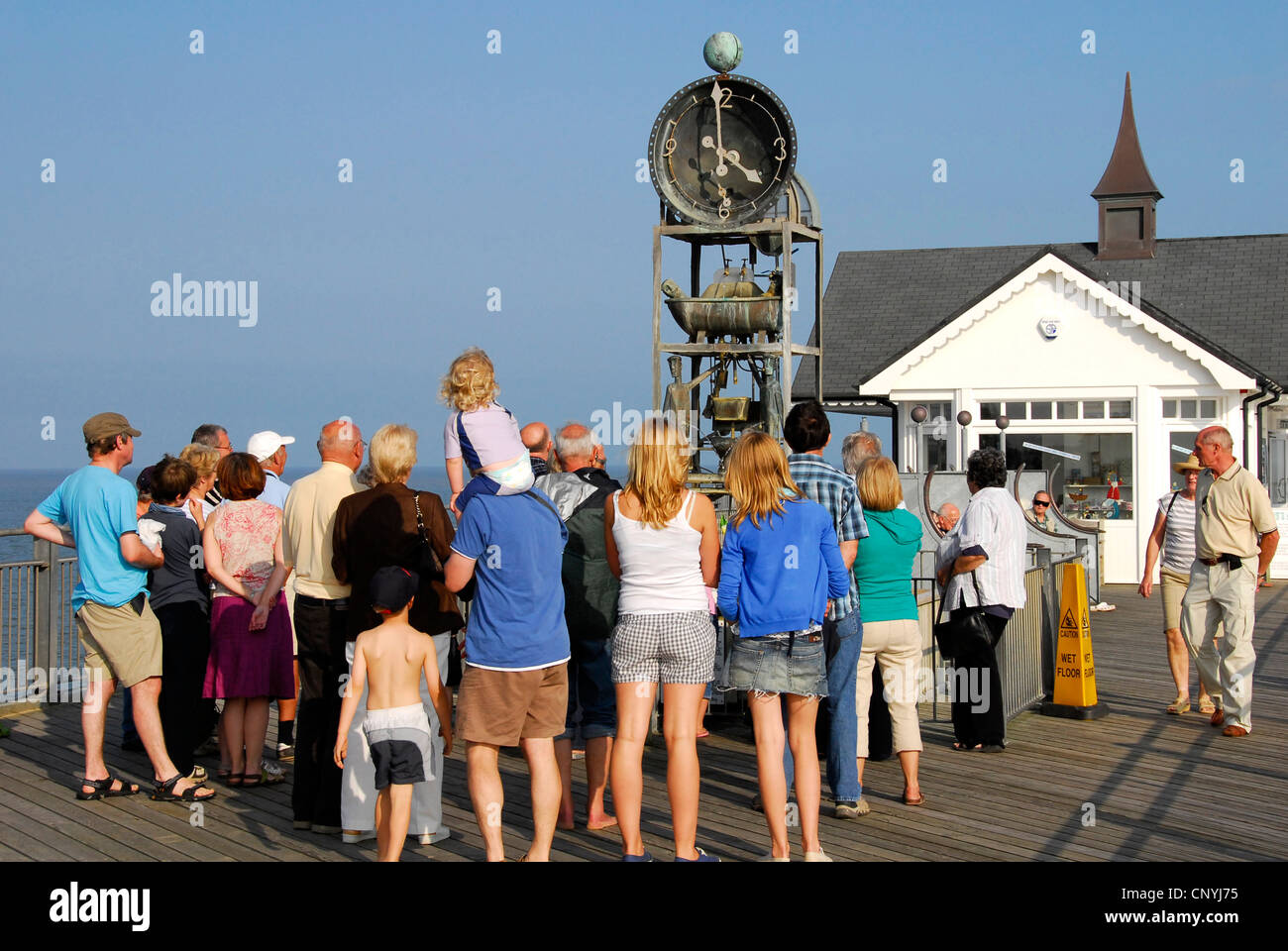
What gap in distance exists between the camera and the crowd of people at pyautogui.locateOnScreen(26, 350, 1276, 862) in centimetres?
570

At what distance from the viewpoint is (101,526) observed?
7.27 m

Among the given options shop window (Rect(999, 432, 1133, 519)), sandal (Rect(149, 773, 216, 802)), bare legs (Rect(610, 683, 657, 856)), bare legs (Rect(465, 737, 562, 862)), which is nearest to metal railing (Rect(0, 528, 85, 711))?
sandal (Rect(149, 773, 216, 802))

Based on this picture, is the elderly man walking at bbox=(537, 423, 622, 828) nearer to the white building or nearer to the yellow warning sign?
the yellow warning sign

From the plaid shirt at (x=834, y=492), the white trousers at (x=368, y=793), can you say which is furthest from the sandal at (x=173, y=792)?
the plaid shirt at (x=834, y=492)

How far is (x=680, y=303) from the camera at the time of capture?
1672 cm

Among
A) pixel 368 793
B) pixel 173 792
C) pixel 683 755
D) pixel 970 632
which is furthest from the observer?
pixel 970 632

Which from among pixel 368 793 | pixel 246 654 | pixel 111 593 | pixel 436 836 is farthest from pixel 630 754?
pixel 111 593

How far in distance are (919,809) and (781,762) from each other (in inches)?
65.0

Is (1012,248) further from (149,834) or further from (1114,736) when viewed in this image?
(149,834)

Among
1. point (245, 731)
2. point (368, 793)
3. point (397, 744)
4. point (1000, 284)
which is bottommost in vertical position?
point (368, 793)

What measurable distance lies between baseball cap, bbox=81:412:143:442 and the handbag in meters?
4.91

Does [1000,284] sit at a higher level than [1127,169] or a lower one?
lower

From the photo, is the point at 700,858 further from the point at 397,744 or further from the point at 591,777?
the point at 397,744
